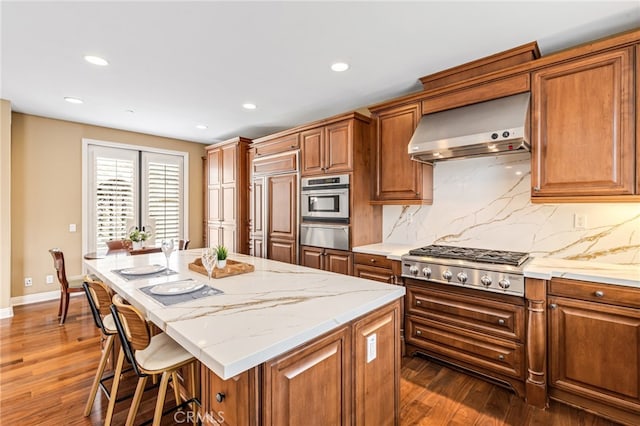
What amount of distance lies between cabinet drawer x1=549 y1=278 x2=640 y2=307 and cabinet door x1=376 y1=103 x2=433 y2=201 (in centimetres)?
132

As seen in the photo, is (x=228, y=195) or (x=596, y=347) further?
(x=228, y=195)

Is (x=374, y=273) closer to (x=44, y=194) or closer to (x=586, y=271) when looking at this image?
(x=586, y=271)

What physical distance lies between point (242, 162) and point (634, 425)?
4698 millimetres

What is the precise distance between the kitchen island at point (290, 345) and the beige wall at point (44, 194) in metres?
3.47

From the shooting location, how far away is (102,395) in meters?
2.14

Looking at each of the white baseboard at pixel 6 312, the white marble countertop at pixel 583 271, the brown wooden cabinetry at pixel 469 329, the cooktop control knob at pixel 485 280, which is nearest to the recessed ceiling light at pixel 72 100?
the white baseboard at pixel 6 312

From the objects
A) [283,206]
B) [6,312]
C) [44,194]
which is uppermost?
[44,194]

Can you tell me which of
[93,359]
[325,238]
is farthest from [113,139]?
[325,238]

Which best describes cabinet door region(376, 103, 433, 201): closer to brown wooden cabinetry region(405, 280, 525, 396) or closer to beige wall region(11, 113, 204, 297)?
brown wooden cabinetry region(405, 280, 525, 396)

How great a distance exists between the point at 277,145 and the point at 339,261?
181 cm

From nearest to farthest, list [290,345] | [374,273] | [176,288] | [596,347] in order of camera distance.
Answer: [290,345] < [176,288] < [596,347] < [374,273]

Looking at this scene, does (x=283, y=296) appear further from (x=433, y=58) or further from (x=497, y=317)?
(x=433, y=58)

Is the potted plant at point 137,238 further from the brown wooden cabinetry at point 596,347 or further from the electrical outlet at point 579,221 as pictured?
the electrical outlet at point 579,221

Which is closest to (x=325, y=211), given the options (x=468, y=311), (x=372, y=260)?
(x=372, y=260)
